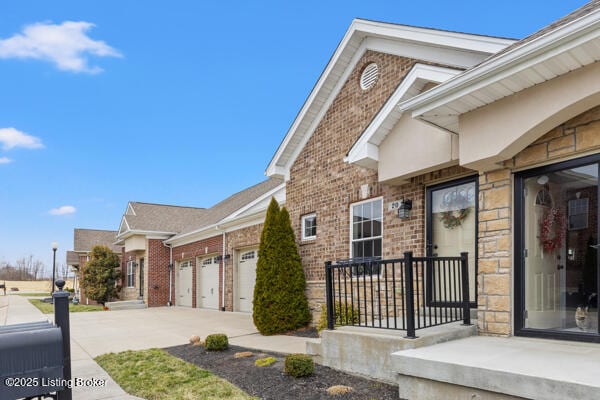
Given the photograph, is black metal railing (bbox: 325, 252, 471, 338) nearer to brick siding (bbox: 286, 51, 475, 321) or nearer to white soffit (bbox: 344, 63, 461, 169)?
brick siding (bbox: 286, 51, 475, 321)

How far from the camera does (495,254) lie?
5512 mm

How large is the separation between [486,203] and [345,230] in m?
4.06

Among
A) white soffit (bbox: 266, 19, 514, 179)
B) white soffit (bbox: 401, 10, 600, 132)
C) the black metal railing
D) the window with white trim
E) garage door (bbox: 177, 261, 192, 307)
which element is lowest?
garage door (bbox: 177, 261, 192, 307)

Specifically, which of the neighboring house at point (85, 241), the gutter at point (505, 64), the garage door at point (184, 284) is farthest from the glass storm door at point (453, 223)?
the neighboring house at point (85, 241)

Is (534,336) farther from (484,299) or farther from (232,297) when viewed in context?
(232,297)

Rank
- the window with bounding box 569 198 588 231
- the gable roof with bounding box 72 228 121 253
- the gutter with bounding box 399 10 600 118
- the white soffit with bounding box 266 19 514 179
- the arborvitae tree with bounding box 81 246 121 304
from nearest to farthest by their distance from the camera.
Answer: the gutter with bounding box 399 10 600 118 < the window with bounding box 569 198 588 231 < the white soffit with bounding box 266 19 514 179 < the arborvitae tree with bounding box 81 246 121 304 < the gable roof with bounding box 72 228 121 253

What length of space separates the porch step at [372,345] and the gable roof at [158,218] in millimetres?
15893

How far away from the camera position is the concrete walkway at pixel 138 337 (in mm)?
6473

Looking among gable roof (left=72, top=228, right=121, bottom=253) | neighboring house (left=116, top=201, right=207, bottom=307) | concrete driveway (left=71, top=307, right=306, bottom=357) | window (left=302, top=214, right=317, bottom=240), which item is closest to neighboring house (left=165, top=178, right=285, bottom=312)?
concrete driveway (left=71, top=307, right=306, bottom=357)

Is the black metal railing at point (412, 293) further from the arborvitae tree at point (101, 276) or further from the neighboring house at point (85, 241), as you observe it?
the neighboring house at point (85, 241)

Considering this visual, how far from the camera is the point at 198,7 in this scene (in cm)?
1238

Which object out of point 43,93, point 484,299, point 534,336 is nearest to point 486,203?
point 484,299

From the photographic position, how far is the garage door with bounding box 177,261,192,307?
63.2 feet

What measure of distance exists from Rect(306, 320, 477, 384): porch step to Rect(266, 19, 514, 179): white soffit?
421cm
